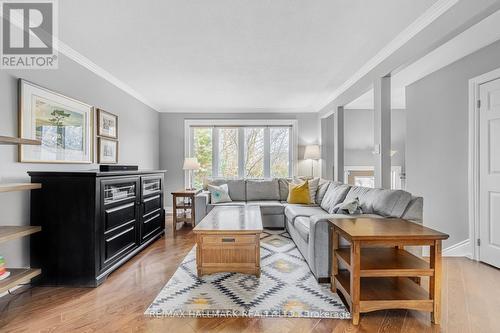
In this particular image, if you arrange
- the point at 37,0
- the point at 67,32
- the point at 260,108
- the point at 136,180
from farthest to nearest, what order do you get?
the point at 260,108, the point at 136,180, the point at 67,32, the point at 37,0

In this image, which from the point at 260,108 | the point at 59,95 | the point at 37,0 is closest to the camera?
the point at 37,0

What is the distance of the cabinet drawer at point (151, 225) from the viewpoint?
11.9ft

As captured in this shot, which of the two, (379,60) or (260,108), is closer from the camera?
(379,60)

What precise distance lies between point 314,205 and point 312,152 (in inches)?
64.4

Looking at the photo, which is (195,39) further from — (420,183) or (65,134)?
(420,183)

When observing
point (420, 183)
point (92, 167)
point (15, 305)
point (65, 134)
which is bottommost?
point (15, 305)

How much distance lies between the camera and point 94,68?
345 cm

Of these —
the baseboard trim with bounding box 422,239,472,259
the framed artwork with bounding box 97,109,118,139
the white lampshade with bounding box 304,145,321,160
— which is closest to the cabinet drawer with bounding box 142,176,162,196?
the framed artwork with bounding box 97,109,118,139

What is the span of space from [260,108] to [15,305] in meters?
4.97

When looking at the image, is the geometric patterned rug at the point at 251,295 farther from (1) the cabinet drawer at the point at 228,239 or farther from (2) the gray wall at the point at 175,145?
(2) the gray wall at the point at 175,145

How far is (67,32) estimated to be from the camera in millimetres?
2596

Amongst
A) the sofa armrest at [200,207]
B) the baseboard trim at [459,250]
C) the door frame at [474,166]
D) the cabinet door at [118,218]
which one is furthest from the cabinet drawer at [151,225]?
the door frame at [474,166]

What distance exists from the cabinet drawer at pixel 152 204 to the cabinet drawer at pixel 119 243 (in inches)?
16.9

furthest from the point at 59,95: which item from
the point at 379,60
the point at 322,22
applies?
the point at 379,60
